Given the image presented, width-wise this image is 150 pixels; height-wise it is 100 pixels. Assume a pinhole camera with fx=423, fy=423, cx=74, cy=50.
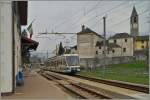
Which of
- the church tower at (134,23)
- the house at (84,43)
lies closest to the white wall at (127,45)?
the church tower at (134,23)

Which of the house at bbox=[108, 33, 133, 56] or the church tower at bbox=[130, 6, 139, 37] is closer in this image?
the church tower at bbox=[130, 6, 139, 37]

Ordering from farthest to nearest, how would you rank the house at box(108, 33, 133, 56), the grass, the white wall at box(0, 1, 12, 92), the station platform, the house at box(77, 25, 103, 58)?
the house at box(108, 33, 133, 56)
the house at box(77, 25, 103, 58)
the grass
the station platform
the white wall at box(0, 1, 12, 92)

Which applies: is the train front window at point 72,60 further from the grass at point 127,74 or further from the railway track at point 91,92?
the railway track at point 91,92

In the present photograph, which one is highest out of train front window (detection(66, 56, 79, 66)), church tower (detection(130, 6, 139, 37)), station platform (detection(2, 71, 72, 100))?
church tower (detection(130, 6, 139, 37))

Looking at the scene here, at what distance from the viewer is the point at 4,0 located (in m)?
15.2

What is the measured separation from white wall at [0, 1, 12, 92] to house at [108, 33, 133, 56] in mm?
94102

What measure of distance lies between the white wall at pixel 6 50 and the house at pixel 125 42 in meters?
94.1

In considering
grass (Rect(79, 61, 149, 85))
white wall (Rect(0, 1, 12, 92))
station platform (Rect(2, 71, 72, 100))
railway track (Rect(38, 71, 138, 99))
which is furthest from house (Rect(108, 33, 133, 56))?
white wall (Rect(0, 1, 12, 92))

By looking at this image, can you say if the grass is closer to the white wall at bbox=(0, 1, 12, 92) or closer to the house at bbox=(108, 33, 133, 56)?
the white wall at bbox=(0, 1, 12, 92)

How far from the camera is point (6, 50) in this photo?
16.3 m

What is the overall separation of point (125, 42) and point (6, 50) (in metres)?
105

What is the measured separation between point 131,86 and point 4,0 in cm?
1249

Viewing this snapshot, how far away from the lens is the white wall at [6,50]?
52.6 feet

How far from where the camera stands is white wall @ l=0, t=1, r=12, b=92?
16.0m
